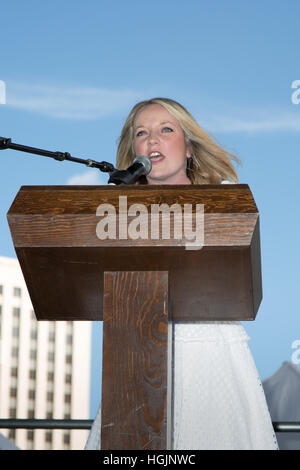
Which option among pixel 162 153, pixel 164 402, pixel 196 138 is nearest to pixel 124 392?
pixel 164 402

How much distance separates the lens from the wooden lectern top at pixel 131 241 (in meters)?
1.33

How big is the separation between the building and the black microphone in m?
65.6

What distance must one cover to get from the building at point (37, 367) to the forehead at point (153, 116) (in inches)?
2552

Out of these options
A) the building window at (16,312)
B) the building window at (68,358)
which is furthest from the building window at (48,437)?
the building window at (16,312)

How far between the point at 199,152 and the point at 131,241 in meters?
1.46

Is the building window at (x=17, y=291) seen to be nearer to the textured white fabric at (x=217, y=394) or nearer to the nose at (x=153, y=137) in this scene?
the nose at (x=153, y=137)

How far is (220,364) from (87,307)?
21.1 inches

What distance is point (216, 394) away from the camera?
76.3 inches

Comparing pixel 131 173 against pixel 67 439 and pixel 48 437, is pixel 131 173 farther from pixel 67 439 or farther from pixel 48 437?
pixel 67 439

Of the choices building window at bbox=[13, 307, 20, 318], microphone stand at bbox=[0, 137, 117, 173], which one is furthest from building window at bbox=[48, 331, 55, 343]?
microphone stand at bbox=[0, 137, 117, 173]

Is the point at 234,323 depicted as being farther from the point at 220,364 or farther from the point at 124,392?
the point at 124,392

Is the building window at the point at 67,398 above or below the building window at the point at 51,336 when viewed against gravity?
below

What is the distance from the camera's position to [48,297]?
5.15 ft

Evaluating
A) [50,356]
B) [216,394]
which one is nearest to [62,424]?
[216,394]
